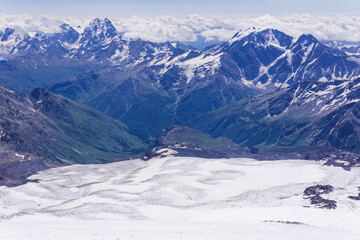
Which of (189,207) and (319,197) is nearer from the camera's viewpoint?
(319,197)

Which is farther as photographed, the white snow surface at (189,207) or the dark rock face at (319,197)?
the dark rock face at (319,197)

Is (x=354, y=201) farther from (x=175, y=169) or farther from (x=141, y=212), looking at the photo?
(x=175, y=169)

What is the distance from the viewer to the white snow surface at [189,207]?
85938mm

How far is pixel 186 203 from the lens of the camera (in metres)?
136

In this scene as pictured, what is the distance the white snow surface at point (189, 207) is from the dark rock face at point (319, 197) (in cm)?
198

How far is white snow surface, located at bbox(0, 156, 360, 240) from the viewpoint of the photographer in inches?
3383

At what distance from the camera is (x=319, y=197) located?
→ 121438 mm

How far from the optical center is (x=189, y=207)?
130000 millimetres

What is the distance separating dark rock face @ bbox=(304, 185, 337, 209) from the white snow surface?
1977 mm

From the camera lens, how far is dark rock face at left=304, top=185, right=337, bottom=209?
112088 millimetres

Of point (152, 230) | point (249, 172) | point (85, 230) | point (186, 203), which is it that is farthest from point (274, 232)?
point (249, 172)

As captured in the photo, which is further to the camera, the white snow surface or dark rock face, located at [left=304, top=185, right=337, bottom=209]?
dark rock face, located at [left=304, top=185, right=337, bottom=209]

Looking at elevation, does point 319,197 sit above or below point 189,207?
above

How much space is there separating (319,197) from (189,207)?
35.7m
